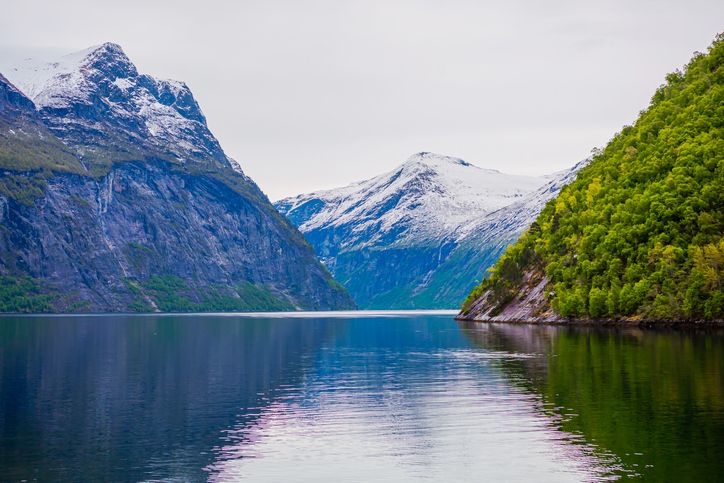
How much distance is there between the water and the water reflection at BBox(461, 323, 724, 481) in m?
0.15

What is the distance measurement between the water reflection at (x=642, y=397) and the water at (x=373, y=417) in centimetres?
15

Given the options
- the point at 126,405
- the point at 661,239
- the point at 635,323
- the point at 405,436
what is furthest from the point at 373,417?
the point at 661,239

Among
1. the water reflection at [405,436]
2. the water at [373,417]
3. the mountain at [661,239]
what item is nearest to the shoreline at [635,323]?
the mountain at [661,239]

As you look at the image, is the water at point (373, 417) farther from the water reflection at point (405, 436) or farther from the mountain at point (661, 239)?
the mountain at point (661, 239)

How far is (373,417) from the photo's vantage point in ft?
189

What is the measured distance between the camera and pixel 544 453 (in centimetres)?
4422

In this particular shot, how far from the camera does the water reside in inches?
1646

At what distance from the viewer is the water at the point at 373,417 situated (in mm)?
41812

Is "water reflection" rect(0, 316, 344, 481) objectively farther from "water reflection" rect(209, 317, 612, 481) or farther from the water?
"water reflection" rect(209, 317, 612, 481)

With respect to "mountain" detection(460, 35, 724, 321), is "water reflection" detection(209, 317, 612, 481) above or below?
below

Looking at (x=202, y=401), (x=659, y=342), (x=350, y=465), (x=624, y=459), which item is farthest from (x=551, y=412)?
(x=659, y=342)

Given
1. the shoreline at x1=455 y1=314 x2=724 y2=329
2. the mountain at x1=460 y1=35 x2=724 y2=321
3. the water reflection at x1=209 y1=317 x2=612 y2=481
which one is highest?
the mountain at x1=460 y1=35 x2=724 y2=321

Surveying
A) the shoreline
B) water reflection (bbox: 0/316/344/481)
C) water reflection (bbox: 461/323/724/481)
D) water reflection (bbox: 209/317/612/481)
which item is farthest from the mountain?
water reflection (bbox: 209/317/612/481)

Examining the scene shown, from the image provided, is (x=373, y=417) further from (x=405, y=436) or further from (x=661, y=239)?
(x=661, y=239)
